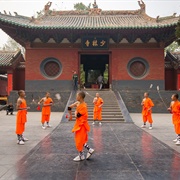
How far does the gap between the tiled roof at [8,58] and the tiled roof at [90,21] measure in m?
3.45

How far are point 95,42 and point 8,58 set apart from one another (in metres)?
7.94

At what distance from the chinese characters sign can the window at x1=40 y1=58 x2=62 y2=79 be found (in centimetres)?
259

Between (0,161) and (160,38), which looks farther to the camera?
(160,38)

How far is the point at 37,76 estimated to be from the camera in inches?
714

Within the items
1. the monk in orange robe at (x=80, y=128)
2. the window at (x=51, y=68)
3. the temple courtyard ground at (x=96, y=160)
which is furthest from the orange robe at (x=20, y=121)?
the window at (x=51, y=68)

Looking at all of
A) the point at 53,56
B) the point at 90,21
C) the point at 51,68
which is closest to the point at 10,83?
the point at 51,68

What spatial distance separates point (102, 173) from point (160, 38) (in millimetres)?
15528

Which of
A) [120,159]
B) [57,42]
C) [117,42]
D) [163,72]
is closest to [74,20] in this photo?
[57,42]

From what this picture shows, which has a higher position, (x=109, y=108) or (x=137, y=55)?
(x=137, y=55)

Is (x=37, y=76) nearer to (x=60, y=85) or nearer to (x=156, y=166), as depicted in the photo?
(x=60, y=85)

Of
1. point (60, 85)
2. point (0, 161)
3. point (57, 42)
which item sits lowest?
point (0, 161)

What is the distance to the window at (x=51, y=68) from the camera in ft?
59.5

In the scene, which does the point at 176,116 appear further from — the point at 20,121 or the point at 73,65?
the point at 73,65

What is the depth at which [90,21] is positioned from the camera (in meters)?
19.2
